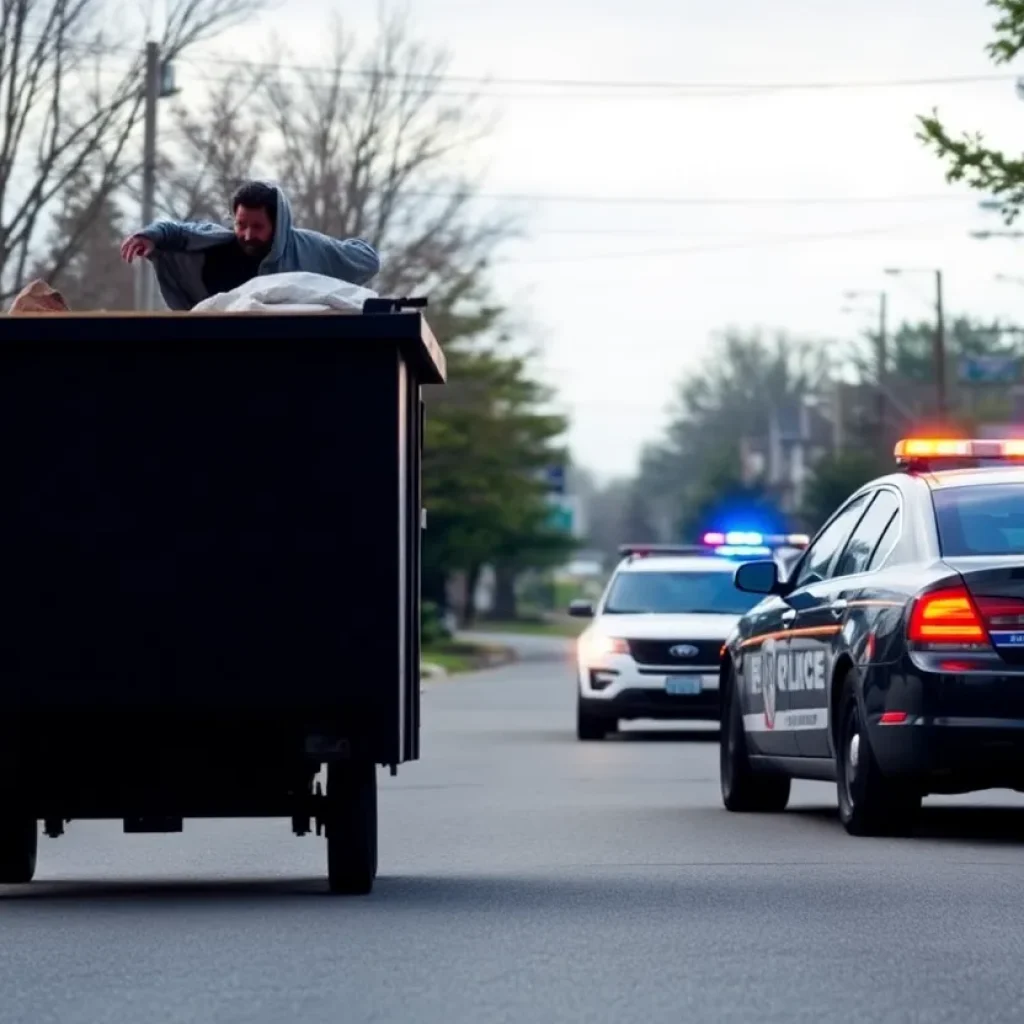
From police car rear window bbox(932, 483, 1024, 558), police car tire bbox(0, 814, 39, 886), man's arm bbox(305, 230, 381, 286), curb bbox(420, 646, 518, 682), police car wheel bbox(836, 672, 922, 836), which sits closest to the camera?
police car tire bbox(0, 814, 39, 886)

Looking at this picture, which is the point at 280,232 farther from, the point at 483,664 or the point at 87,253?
the point at 483,664

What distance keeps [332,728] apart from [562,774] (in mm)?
9647

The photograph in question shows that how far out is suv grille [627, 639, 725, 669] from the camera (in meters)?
25.2

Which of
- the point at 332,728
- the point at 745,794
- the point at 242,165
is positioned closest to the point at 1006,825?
the point at 745,794

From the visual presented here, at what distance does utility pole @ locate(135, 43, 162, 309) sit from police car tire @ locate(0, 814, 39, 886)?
796 inches

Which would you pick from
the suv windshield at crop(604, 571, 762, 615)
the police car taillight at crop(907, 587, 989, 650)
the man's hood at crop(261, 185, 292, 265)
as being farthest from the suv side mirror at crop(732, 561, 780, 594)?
the suv windshield at crop(604, 571, 762, 615)

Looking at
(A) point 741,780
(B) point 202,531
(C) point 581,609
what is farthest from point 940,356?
(B) point 202,531

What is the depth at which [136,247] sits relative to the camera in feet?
35.6

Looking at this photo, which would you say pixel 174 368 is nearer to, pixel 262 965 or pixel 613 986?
pixel 262 965

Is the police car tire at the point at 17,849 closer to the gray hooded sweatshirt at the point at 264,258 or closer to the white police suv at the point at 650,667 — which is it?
the gray hooded sweatshirt at the point at 264,258

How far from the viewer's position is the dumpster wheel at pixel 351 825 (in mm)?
10297

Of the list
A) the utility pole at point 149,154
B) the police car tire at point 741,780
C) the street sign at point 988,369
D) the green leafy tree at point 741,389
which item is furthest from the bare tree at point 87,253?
the green leafy tree at point 741,389

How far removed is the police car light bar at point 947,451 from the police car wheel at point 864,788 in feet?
3.67

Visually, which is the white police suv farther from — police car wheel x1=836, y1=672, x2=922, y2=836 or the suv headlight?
police car wheel x1=836, y1=672, x2=922, y2=836
